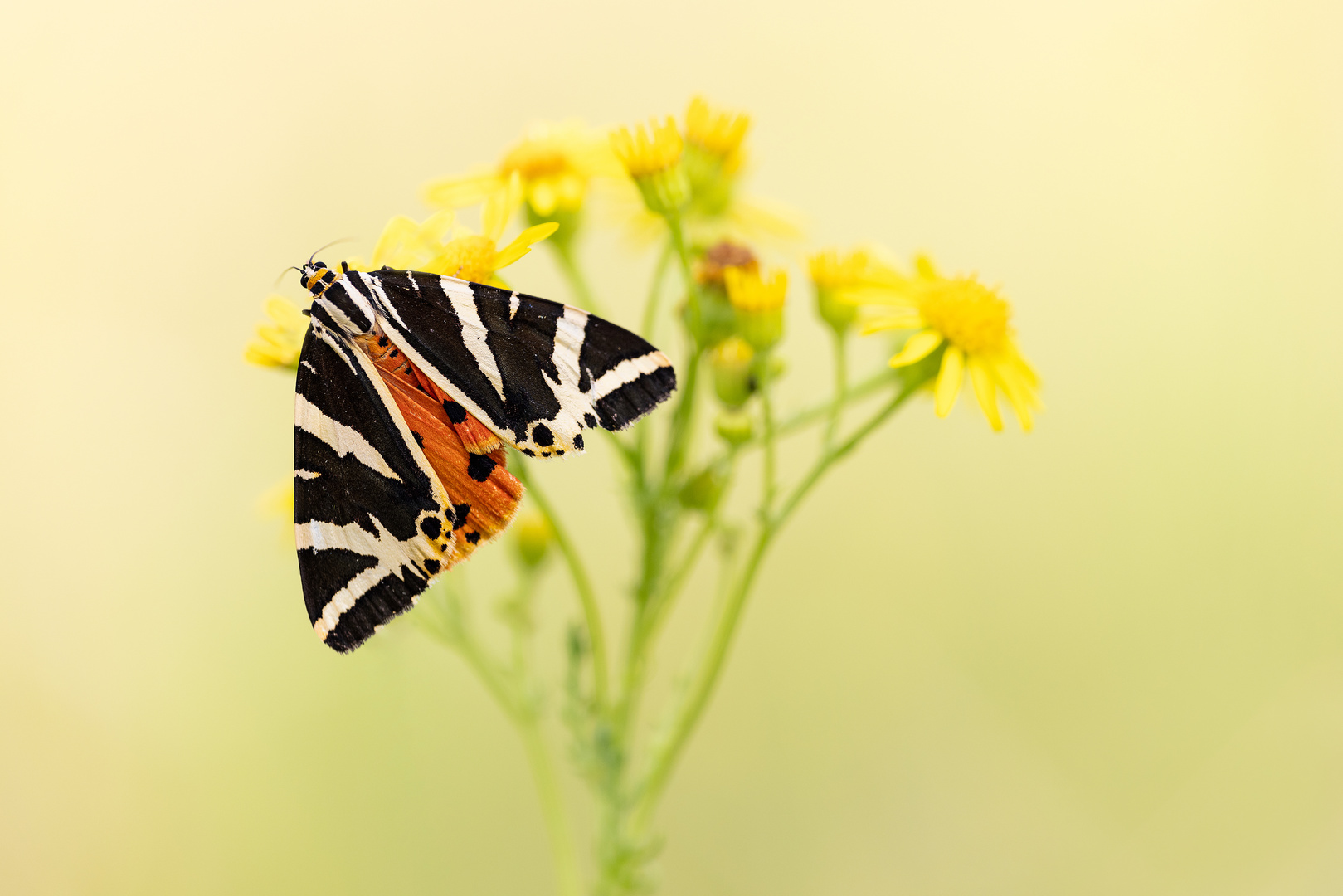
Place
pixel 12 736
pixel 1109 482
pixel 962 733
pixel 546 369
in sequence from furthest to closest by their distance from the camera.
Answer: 1. pixel 1109 482
2. pixel 962 733
3. pixel 12 736
4. pixel 546 369

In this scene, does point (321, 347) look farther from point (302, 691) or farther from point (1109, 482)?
point (1109, 482)

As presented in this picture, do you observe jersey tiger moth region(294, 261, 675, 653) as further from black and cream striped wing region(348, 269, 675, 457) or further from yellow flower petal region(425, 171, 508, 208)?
yellow flower petal region(425, 171, 508, 208)

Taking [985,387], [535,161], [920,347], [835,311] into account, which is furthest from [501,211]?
[985,387]

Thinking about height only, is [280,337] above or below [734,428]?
below

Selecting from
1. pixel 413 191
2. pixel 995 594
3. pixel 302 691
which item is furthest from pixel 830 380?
pixel 302 691

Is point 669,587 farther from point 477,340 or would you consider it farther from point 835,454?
point 477,340

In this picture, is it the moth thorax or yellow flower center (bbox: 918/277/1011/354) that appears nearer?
the moth thorax

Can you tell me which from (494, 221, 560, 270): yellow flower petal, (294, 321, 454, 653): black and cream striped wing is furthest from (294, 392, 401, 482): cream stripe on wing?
(494, 221, 560, 270): yellow flower petal
